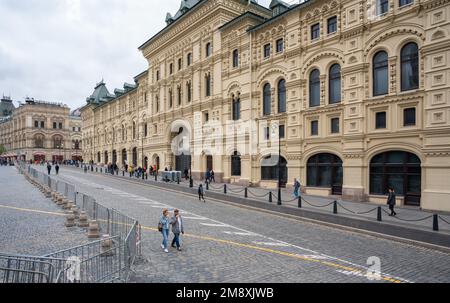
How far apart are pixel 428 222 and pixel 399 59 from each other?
10548 mm

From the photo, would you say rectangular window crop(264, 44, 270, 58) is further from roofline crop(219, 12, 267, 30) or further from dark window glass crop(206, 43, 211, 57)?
dark window glass crop(206, 43, 211, 57)

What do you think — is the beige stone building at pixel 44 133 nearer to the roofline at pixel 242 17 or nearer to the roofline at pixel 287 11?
the roofline at pixel 242 17

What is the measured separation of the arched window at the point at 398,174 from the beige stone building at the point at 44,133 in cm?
9884

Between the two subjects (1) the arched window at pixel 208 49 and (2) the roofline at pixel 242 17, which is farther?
(1) the arched window at pixel 208 49

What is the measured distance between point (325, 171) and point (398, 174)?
211 inches

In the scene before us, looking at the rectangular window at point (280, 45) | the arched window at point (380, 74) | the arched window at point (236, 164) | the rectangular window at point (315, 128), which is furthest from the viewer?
the arched window at point (236, 164)

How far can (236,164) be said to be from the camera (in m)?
31.2

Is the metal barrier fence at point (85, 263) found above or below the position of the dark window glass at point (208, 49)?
below

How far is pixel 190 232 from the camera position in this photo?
507 inches

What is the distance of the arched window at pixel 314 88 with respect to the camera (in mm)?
23812

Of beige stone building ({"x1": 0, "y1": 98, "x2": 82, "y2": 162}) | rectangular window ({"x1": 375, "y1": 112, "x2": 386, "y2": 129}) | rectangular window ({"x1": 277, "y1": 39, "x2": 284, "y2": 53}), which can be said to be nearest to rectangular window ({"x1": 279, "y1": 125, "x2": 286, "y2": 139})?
rectangular window ({"x1": 277, "y1": 39, "x2": 284, "y2": 53})

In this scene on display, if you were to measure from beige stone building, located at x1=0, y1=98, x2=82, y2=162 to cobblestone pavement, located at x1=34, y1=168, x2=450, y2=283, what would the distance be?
324 ft

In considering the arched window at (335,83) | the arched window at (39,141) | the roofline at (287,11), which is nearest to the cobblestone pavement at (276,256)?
the arched window at (335,83)

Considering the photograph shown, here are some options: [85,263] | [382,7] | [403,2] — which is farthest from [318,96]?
[85,263]
